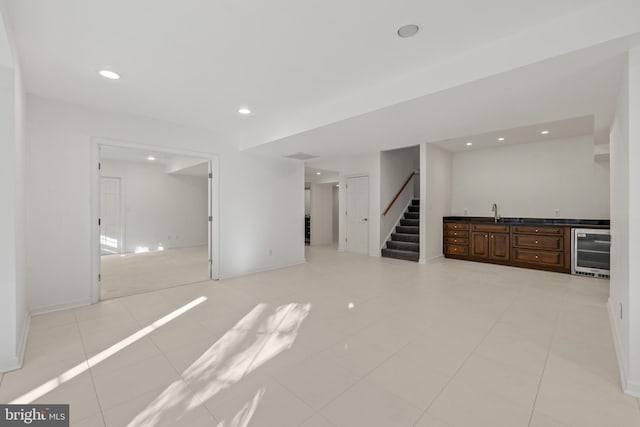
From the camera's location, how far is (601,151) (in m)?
4.44

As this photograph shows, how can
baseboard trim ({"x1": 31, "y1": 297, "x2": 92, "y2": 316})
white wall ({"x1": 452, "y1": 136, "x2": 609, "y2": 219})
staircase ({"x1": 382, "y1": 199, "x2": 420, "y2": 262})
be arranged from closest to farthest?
baseboard trim ({"x1": 31, "y1": 297, "x2": 92, "y2": 316}), white wall ({"x1": 452, "y1": 136, "x2": 609, "y2": 219}), staircase ({"x1": 382, "y1": 199, "x2": 420, "y2": 262})

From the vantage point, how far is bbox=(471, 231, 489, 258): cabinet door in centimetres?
598

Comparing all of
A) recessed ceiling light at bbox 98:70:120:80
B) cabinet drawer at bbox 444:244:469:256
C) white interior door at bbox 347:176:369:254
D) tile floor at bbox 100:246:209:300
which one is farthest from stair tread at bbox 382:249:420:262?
recessed ceiling light at bbox 98:70:120:80

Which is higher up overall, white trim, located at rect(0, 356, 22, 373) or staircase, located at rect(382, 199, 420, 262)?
staircase, located at rect(382, 199, 420, 262)

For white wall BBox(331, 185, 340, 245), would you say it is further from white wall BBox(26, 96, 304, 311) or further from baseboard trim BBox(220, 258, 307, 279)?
white wall BBox(26, 96, 304, 311)

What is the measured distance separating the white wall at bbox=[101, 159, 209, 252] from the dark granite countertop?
A: 7.76 meters

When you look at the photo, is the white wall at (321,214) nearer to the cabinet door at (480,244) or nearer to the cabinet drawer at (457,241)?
the cabinet drawer at (457,241)

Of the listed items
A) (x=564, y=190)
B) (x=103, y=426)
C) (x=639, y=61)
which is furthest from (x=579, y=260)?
(x=103, y=426)

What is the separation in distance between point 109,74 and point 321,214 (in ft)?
23.9

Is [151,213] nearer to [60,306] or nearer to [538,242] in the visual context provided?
[60,306]

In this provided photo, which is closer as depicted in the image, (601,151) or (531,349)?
(531,349)

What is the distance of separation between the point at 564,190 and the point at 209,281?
7342 millimetres

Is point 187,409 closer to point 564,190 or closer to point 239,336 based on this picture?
point 239,336

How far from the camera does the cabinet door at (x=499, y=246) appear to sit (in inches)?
224
